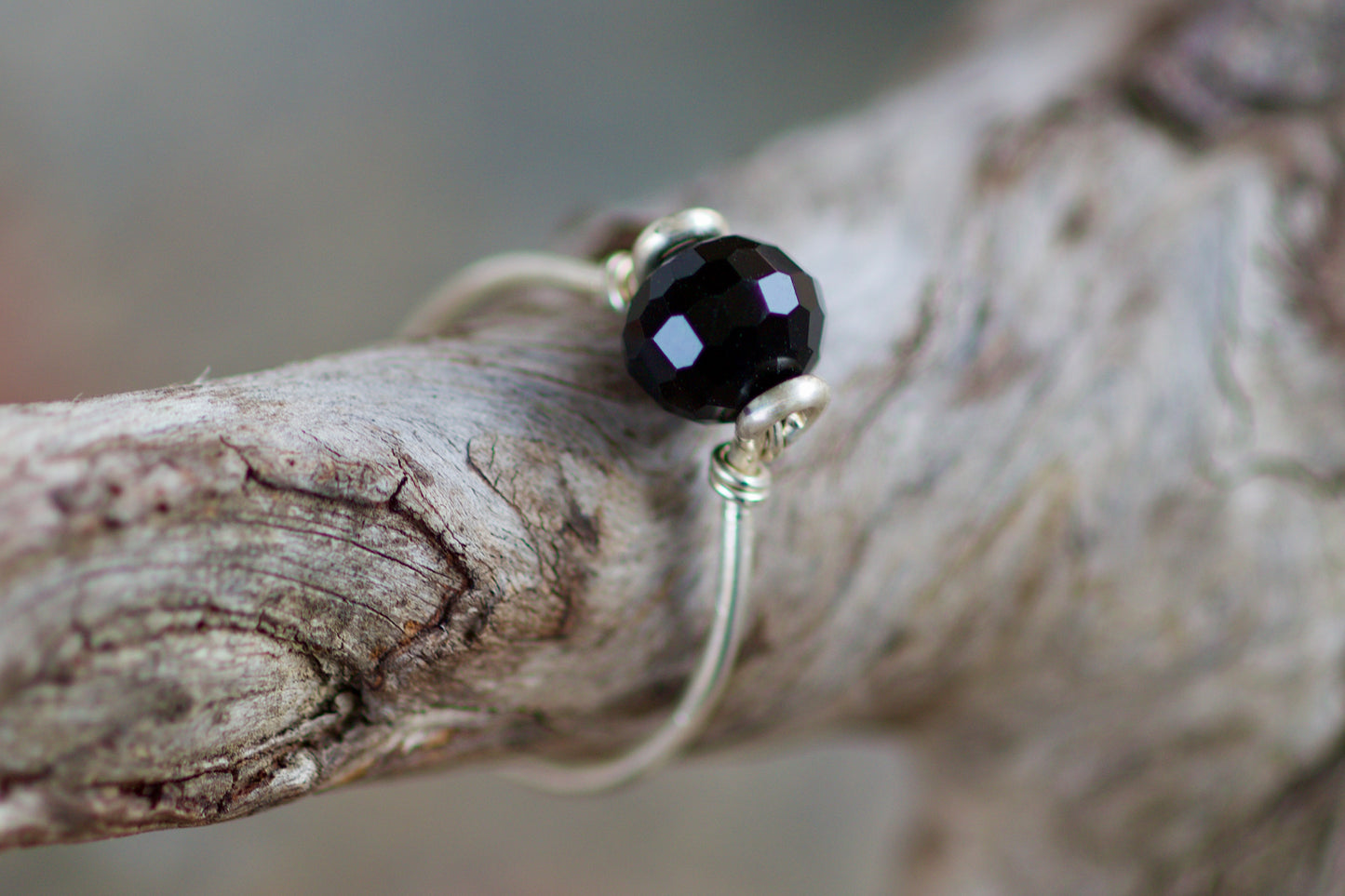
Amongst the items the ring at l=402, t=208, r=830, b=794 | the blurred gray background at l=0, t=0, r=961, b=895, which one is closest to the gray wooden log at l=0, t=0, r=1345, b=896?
the ring at l=402, t=208, r=830, b=794

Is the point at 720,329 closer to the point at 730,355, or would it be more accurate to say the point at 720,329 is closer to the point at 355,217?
the point at 730,355

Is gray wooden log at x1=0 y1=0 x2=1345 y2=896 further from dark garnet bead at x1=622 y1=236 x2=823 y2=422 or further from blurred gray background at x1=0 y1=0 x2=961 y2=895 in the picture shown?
blurred gray background at x1=0 y1=0 x2=961 y2=895

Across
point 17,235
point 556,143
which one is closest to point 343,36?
point 556,143

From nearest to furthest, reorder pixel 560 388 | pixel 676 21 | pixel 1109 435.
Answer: pixel 560 388 → pixel 1109 435 → pixel 676 21

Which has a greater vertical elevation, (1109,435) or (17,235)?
(17,235)

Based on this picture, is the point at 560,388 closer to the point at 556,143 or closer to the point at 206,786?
the point at 206,786

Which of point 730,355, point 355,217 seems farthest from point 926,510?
point 355,217

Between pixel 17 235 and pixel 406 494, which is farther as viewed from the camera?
pixel 17 235
